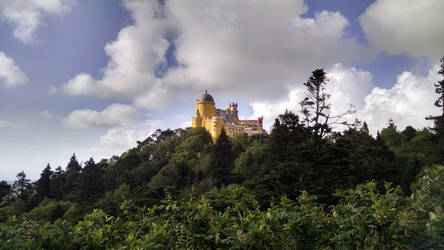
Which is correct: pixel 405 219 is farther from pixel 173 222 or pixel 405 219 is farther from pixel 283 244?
pixel 173 222

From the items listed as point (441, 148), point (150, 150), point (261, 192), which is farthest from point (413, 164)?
point (150, 150)

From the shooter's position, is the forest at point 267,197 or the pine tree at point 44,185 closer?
the forest at point 267,197

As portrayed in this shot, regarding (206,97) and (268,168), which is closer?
(268,168)

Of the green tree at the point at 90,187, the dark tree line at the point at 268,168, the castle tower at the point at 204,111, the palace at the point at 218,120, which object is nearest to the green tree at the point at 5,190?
the dark tree line at the point at 268,168

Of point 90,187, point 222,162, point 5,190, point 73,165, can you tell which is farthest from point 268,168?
point 73,165

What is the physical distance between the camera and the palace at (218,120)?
50.2m

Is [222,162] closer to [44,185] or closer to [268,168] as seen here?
[268,168]

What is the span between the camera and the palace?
165 ft

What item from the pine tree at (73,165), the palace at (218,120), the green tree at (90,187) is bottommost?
the green tree at (90,187)

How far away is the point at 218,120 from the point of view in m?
50.1

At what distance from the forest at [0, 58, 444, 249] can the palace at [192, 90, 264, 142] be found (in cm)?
267

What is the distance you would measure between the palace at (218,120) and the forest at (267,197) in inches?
105

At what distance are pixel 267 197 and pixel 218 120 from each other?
35234 millimetres

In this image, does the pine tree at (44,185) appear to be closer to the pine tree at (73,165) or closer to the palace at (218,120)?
the pine tree at (73,165)
